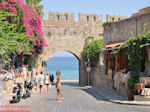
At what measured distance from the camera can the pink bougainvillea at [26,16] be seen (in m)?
19.7

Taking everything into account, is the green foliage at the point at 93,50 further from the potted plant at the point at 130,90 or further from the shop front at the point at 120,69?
the potted plant at the point at 130,90

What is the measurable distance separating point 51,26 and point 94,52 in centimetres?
619

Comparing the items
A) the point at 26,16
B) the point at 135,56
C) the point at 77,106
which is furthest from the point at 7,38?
the point at 26,16

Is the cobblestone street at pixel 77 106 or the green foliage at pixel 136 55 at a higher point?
the green foliage at pixel 136 55

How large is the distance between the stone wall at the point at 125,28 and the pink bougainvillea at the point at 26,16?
6326 mm

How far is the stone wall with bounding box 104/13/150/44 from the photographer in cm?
1730

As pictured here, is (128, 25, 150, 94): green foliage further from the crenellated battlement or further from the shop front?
the crenellated battlement

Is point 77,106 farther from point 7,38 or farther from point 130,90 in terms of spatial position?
point 7,38

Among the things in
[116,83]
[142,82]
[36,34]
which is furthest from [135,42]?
[36,34]

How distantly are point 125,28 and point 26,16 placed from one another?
774cm

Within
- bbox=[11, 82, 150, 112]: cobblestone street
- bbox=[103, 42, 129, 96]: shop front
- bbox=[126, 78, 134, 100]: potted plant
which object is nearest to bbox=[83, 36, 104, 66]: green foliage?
bbox=[103, 42, 129, 96]: shop front

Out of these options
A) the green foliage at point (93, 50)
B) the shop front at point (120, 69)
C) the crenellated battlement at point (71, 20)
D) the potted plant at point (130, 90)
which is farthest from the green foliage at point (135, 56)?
the crenellated battlement at point (71, 20)

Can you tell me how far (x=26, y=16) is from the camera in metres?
21.5

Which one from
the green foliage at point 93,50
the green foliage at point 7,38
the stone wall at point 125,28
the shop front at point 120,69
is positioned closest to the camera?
the green foliage at point 7,38
